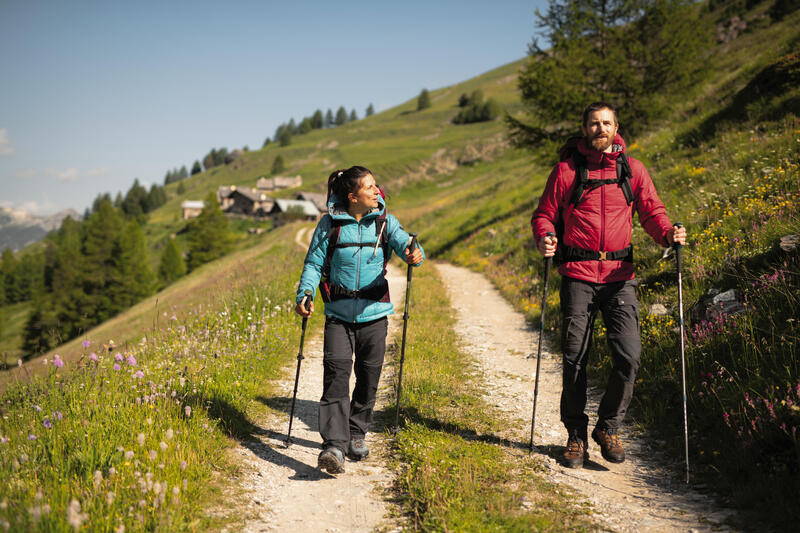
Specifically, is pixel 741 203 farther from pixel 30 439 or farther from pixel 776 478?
pixel 30 439

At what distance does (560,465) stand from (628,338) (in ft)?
4.71

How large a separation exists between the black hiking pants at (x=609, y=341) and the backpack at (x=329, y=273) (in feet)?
6.16

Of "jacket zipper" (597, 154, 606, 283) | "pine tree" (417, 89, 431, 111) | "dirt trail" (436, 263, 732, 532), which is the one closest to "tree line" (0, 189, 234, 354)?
"dirt trail" (436, 263, 732, 532)

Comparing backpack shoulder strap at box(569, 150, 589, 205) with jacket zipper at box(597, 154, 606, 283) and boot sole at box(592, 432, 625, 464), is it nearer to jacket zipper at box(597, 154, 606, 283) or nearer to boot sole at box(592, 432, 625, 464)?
jacket zipper at box(597, 154, 606, 283)

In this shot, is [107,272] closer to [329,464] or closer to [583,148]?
[329,464]

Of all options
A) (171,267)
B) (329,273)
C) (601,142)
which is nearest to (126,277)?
(171,267)

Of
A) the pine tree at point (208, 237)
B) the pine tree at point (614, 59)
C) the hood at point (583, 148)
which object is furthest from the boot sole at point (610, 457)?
the pine tree at point (208, 237)

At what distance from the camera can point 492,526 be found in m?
3.49

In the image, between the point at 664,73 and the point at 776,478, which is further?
the point at 664,73

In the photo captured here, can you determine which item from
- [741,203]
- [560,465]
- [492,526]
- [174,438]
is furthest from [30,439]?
[741,203]

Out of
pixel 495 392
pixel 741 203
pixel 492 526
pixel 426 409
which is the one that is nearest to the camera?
pixel 492 526

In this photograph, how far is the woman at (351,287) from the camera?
4.66 m

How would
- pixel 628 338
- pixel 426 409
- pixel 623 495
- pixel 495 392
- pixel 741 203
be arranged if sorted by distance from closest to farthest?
pixel 623 495 < pixel 628 338 < pixel 426 409 < pixel 495 392 < pixel 741 203

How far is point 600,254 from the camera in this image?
182 inches
